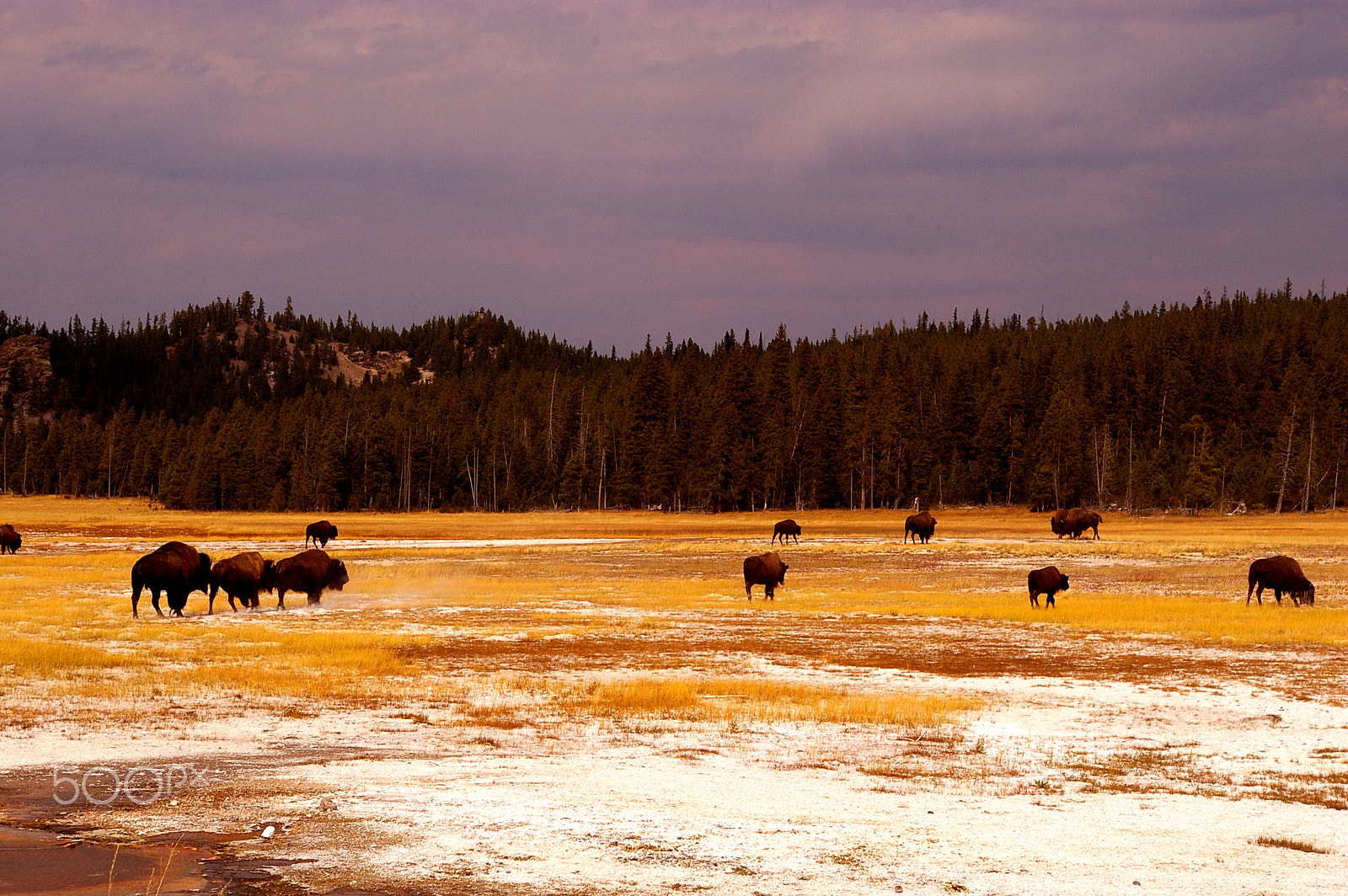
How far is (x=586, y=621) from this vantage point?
28359 millimetres

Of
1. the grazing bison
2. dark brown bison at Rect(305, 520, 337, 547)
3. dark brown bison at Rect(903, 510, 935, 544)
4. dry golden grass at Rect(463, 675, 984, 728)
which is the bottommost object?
dark brown bison at Rect(305, 520, 337, 547)

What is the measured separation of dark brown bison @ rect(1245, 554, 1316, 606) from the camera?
31.3 metres

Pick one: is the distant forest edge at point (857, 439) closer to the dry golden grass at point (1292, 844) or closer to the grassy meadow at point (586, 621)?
the grassy meadow at point (586, 621)

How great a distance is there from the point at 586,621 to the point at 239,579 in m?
10.2

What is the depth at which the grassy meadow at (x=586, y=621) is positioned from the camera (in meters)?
17.3

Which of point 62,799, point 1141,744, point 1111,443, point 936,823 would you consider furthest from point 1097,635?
point 1111,443

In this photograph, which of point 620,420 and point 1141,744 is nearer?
point 1141,744

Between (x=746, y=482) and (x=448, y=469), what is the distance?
51885 millimetres

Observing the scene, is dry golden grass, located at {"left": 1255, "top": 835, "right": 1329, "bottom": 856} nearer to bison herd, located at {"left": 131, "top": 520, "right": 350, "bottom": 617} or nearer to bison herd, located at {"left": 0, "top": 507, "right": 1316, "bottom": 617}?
bison herd, located at {"left": 0, "top": 507, "right": 1316, "bottom": 617}

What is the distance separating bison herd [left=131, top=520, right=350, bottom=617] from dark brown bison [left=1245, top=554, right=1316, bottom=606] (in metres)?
27.3

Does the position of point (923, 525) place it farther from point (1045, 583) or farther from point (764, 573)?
point (1045, 583)

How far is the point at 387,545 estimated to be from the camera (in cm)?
6625

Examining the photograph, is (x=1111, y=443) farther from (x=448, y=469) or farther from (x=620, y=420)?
(x=448, y=469)

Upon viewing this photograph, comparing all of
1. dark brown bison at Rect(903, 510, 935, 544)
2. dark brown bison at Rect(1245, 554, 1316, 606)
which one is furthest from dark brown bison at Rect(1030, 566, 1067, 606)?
dark brown bison at Rect(903, 510, 935, 544)
